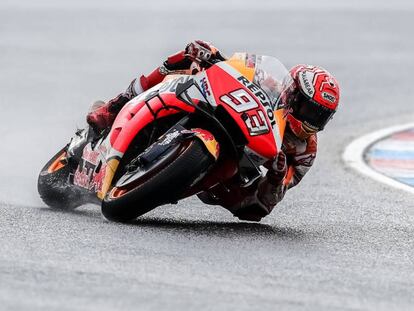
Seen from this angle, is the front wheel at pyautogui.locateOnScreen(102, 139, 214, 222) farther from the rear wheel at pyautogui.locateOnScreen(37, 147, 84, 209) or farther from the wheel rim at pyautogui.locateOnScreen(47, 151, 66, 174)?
the wheel rim at pyautogui.locateOnScreen(47, 151, 66, 174)

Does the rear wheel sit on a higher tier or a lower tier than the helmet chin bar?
lower

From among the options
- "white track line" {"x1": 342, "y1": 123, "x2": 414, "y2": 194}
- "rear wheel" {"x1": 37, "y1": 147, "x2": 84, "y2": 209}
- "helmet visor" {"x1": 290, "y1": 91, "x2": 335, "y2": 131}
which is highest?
"helmet visor" {"x1": 290, "y1": 91, "x2": 335, "y2": 131}

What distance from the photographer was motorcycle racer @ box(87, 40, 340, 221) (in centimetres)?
789

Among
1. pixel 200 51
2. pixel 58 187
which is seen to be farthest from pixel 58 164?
pixel 200 51

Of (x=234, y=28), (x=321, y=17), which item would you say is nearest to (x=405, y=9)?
(x=321, y=17)

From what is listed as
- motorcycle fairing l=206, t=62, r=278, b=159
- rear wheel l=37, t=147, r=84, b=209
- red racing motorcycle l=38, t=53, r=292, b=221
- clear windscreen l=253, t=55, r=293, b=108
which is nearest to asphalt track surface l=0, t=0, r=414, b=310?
rear wheel l=37, t=147, r=84, b=209

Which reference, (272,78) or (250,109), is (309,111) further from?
(250,109)

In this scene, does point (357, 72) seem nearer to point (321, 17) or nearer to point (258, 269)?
point (321, 17)

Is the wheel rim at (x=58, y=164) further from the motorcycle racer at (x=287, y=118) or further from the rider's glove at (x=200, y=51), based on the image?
the rider's glove at (x=200, y=51)

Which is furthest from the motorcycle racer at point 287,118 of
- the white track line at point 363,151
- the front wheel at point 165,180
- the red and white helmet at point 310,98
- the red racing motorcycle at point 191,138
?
the white track line at point 363,151

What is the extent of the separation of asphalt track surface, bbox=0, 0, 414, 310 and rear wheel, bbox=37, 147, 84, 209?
11 cm

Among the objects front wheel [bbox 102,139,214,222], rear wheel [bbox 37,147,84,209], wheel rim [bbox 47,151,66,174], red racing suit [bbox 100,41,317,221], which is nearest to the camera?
front wheel [bbox 102,139,214,222]

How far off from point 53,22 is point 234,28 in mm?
2897

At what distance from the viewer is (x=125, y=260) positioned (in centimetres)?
654
